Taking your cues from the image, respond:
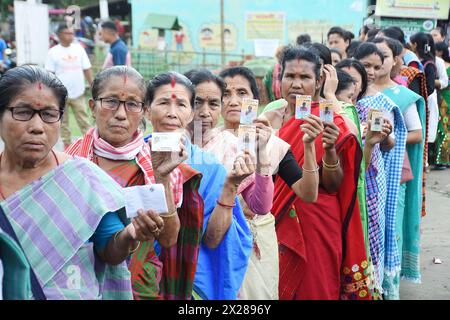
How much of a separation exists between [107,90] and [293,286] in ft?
5.80

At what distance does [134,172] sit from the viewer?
2.83m

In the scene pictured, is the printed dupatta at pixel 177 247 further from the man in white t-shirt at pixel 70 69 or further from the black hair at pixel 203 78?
the man in white t-shirt at pixel 70 69

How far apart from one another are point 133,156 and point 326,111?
4.10 ft

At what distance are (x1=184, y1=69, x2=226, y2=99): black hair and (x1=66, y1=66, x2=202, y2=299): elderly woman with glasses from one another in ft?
1.85

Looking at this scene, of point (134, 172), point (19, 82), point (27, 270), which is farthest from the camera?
point (134, 172)

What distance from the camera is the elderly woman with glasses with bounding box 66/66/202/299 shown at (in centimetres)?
282

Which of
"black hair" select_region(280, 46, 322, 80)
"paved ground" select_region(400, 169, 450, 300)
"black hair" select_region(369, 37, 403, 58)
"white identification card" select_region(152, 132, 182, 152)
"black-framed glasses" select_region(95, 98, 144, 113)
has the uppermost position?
"black hair" select_region(369, 37, 403, 58)

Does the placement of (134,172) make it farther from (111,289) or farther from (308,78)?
(308,78)

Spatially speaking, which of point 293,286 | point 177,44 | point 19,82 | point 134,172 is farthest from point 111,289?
point 177,44

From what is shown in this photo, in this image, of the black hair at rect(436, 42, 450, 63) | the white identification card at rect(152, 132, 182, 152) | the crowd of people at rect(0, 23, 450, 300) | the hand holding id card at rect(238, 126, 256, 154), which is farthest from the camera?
the black hair at rect(436, 42, 450, 63)

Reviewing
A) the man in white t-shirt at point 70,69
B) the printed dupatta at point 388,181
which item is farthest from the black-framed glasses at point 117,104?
the man in white t-shirt at point 70,69

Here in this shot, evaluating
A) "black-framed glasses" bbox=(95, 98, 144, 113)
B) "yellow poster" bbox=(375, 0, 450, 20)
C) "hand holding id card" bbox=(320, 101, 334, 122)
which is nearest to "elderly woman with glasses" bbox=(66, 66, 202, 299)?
"black-framed glasses" bbox=(95, 98, 144, 113)

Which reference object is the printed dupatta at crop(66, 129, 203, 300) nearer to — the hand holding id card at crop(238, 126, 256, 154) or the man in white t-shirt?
the hand holding id card at crop(238, 126, 256, 154)

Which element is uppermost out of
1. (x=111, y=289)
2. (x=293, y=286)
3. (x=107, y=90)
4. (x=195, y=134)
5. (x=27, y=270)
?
(x=107, y=90)
